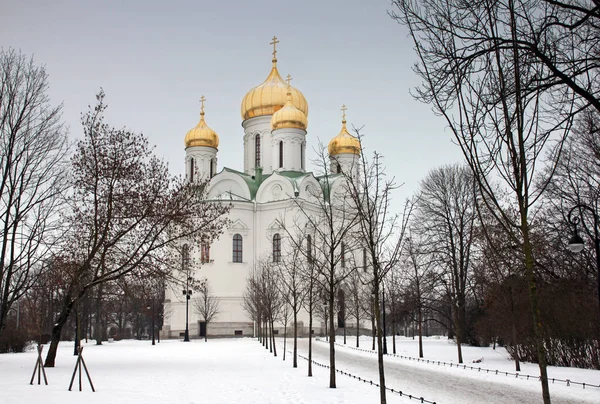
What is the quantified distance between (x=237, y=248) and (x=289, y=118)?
12.4 meters

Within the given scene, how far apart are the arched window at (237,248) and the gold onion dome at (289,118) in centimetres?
1057

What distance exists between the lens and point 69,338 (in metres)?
56.6

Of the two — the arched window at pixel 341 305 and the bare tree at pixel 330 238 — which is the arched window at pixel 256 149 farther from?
the arched window at pixel 341 305

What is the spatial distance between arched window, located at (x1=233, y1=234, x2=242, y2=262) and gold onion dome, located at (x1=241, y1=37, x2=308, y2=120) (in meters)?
13.0

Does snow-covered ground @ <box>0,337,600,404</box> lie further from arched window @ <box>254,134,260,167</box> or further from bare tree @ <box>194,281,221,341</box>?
arched window @ <box>254,134,260,167</box>

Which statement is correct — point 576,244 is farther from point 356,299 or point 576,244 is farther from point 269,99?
point 269,99

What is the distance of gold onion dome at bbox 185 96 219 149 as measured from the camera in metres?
58.0

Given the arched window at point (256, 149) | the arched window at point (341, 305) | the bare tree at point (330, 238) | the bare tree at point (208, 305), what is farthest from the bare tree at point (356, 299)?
the arched window at point (256, 149)

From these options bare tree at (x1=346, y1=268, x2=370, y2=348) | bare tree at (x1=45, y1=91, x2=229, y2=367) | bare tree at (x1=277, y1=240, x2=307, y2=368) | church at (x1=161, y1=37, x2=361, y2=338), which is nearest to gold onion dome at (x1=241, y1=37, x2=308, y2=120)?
church at (x1=161, y1=37, x2=361, y2=338)

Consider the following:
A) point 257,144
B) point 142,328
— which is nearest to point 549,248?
point 257,144

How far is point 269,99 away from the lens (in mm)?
57594

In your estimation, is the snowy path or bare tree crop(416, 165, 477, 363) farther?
bare tree crop(416, 165, 477, 363)

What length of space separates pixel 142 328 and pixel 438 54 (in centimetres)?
7480

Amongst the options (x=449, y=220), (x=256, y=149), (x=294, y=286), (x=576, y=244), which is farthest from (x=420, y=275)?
(x=256, y=149)
